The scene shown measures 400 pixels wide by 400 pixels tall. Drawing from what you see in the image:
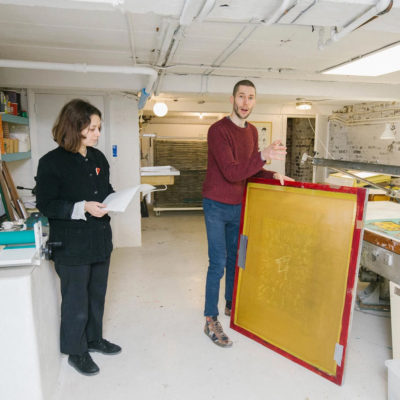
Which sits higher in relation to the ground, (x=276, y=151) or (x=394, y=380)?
(x=276, y=151)

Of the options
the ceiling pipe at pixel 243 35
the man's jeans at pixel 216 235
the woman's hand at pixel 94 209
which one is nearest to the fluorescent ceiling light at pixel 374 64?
the ceiling pipe at pixel 243 35

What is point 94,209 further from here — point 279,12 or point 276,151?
point 279,12

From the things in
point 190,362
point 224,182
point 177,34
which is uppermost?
point 177,34

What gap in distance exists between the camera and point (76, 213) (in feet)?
6.16

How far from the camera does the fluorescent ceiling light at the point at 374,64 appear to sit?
304 cm

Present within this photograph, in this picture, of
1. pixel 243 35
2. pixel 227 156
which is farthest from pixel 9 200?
pixel 243 35

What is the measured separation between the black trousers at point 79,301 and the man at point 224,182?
0.77 meters

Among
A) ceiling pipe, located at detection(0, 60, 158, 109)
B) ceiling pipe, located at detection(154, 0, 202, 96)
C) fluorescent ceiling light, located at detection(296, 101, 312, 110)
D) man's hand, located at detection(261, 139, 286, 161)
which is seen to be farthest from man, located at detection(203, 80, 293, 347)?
fluorescent ceiling light, located at detection(296, 101, 312, 110)

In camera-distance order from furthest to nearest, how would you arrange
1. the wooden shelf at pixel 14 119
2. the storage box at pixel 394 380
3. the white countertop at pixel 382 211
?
the wooden shelf at pixel 14 119 → the white countertop at pixel 382 211 → the storage box at pixel 394 380

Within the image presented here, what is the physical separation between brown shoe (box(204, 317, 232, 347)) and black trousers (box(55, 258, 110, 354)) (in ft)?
2.55

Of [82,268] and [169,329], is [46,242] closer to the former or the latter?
[82,268]

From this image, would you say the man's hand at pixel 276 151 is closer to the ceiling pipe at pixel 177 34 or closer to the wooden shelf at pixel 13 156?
the ceiling pipe at pixel 177 34

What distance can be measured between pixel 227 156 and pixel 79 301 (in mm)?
1275

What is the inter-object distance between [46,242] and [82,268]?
0.27 m
